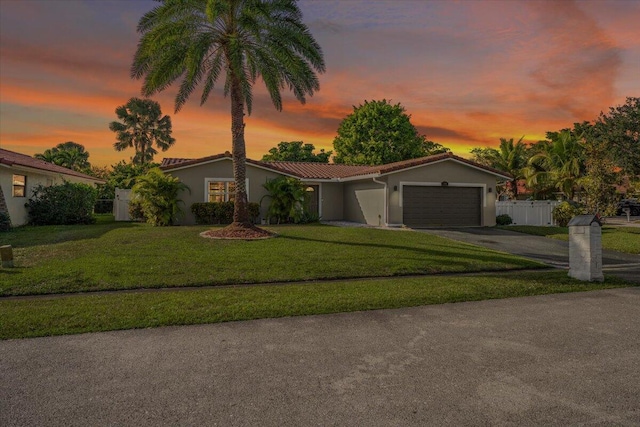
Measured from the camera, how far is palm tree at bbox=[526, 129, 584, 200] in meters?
31.0

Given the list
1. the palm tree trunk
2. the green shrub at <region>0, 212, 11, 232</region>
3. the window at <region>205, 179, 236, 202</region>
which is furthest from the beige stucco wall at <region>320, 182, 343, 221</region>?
the green shrub at <region>0, 212, 11, 232</region>

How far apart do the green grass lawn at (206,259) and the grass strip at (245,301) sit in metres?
0.94

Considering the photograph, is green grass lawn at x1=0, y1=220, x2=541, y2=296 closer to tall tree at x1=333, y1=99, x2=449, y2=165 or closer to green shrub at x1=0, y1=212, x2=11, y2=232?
green shrub at x1=0, y1=212, x2=11, y2=232

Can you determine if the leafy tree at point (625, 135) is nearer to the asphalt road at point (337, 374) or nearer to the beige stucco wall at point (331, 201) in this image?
the beige stucco wall at point (331, 201)

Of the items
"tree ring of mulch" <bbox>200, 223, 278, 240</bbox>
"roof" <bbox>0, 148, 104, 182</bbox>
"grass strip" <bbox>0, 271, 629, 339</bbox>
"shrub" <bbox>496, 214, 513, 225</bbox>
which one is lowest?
"grass strip" <bbox>0, 271, 629, 339</bbox>

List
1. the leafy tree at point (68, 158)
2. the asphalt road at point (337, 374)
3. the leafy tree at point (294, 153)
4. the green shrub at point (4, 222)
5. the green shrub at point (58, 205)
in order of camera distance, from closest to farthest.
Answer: the asphalt road at point (337, 374), the green shrub at point (4, 222), the green shrub at point (58, 205), the leafy tree at point (68, 158), the leafy tree at point (294, 153)

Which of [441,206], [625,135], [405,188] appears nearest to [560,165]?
[625,135]

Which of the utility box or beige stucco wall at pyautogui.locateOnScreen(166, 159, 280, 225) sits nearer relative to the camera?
the utility box

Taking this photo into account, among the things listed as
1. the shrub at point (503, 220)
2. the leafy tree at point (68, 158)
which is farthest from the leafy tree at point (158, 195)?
the leafy tree at point (68, 158)

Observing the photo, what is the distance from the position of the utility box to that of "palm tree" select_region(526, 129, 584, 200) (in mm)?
24710

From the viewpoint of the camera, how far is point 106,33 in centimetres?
1595

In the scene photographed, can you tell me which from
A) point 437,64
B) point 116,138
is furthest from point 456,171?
point 116,138

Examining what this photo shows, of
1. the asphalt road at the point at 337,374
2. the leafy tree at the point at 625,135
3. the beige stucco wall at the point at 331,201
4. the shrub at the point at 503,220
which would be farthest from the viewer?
the leafy tree at the point at 625,135

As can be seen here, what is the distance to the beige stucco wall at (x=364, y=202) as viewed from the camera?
21562 millimetres
